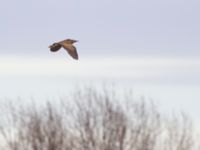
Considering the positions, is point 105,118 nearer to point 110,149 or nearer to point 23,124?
point 110,149

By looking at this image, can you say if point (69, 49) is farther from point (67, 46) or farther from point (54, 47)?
point (54, 47)

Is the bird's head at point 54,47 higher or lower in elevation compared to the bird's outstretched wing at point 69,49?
higher

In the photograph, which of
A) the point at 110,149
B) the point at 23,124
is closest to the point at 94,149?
the point at 110,149

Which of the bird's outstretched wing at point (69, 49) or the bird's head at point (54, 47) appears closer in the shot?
the bird's head at point (54, 47)

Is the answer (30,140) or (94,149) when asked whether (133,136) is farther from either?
(30,140)

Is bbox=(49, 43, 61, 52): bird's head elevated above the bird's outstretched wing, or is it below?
above

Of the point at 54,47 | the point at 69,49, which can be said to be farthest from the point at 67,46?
the point at 54,47

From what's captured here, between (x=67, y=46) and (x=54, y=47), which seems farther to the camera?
(x=67, y=46)

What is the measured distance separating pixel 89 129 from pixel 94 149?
0.80 m

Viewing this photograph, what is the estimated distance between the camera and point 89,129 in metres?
33.3

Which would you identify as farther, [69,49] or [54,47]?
[69,49]

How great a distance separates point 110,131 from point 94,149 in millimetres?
916

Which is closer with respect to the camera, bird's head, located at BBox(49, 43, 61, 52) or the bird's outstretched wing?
bird's head, located at BBox(49, 43, 61, 52)

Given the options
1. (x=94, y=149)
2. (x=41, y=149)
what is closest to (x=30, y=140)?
(x=41, y=149)
